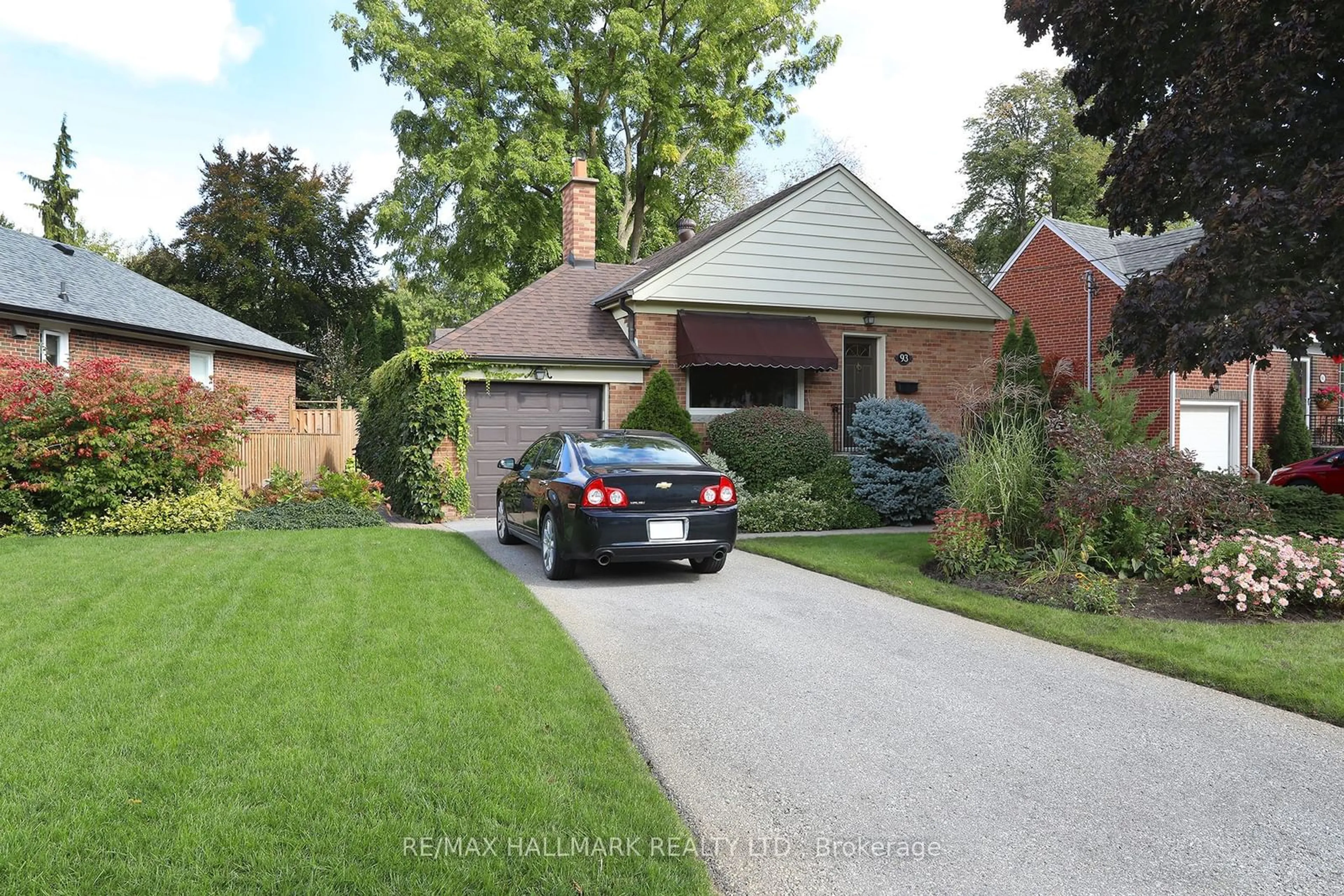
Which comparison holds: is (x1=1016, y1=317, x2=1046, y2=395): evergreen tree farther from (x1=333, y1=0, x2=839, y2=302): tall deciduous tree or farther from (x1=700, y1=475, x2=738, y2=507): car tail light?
(x1=333, y1=0, x2=839, y2=302): tall deciduous tree

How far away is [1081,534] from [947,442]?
229 inches

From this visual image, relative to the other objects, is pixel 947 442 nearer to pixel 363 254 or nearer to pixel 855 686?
pixel 855 686

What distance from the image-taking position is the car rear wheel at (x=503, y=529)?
11.1 metres

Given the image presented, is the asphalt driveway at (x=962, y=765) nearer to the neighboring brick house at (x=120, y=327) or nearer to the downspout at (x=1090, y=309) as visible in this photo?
the neighboring brick house at (x=120, y=327)

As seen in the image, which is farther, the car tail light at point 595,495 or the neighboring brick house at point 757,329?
the neighboring brick house at point 757,329

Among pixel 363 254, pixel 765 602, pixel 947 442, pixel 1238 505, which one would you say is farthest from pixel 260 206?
pixel 1238 505

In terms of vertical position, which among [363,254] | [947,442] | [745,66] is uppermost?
[745,66]

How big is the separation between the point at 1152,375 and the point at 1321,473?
12.7 feet

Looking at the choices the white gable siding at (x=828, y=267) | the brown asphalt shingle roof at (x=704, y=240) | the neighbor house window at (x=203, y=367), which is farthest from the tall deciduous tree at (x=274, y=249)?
the white gable siding at (x=828, y=267)

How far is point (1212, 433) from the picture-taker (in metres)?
21.0

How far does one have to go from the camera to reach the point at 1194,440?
20.9 metres

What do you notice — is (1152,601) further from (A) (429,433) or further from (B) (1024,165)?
(B) (1024,165)

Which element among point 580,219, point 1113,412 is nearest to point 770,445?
point 1113,412

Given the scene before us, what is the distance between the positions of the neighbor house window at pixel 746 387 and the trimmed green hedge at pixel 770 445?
1.70 meters
